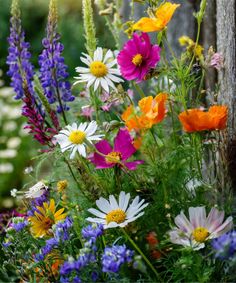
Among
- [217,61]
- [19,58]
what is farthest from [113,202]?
[19,58]

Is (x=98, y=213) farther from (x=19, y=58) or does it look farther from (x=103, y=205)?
(x=19, y=58)

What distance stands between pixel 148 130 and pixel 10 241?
34 cm

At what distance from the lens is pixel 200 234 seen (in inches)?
43.9

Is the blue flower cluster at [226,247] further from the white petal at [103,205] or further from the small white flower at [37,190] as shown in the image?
the small white flower at [37,190]

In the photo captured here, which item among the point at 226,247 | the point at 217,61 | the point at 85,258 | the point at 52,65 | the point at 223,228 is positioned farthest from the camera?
the point at 52,65

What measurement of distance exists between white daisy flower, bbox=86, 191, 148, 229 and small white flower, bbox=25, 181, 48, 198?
0.45 feet

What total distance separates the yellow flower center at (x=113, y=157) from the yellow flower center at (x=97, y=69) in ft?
0.59

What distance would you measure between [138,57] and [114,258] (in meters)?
0.42

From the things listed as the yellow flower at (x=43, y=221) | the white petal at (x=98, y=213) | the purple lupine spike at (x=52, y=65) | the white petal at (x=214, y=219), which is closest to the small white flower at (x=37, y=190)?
the yellow flower at (x=43, y=221)

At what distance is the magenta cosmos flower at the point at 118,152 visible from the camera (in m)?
1.24

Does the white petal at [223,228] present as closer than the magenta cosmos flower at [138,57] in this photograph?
Yes

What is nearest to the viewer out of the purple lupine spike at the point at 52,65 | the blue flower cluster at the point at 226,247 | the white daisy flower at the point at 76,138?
the blue flower cluster at the point at 226,247

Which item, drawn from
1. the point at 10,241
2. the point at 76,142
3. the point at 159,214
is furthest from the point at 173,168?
the point at 10,241

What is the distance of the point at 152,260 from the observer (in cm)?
125
